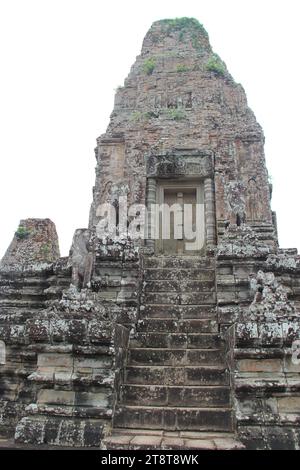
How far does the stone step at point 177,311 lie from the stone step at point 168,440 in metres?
2.35

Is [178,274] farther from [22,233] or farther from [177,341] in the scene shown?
[22,233]

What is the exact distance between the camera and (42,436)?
4895 millimetres

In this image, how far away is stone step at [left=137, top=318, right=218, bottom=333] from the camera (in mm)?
6969

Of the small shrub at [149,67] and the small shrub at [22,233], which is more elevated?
the small shrub at [149,67]

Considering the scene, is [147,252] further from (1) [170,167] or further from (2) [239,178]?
(2) [239,178]

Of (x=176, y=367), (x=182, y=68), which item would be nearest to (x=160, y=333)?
(x=176, y=367)

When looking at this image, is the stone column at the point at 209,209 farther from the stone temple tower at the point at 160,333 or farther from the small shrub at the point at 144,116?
the small shrub at the point at 144,116

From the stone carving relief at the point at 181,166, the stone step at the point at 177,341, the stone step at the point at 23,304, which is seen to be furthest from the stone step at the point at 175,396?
the stone carving relief at the point at 181,166

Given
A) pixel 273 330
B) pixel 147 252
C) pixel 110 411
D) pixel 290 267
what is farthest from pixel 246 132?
pixel 110 411

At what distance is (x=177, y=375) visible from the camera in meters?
6.01

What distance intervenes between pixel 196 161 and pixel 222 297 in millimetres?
6480

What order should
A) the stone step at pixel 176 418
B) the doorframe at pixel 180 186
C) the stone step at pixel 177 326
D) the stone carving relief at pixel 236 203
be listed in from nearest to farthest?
the stone step at pixel 176 418, the stone step at pixel 177 326, the stone carving relief at pixel 236 203, the doorframe at pixel 180 186

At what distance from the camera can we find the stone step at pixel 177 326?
6.97m

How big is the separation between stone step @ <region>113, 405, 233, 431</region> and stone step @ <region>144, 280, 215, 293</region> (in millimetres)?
2867
